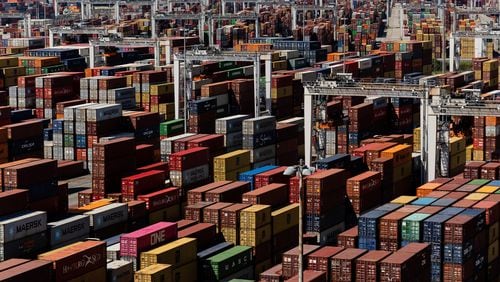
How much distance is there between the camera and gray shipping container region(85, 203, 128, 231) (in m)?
53.0

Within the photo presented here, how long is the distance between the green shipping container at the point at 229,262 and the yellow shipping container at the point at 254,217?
117 centimetres

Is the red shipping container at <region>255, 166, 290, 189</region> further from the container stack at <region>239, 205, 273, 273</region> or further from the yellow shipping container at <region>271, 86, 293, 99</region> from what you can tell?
the yellow shipping container at <region>271, 86, 293, 99</region>

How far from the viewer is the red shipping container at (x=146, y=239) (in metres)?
47.2

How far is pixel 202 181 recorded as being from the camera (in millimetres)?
63688

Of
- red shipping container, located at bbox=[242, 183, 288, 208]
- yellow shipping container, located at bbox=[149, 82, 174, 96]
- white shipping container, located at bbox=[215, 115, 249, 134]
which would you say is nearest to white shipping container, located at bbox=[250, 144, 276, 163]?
white shipping container, located at bbox=[215, 115, 249, 134]

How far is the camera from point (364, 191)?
190 ft

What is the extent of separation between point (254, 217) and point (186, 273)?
5.21m

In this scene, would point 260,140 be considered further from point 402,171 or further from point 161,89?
point 161,89

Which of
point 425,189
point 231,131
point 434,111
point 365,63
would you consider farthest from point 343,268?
point 365,63

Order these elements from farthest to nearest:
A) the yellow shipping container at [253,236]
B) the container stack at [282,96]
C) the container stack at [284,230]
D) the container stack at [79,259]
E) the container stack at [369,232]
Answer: the container stack at [282,96]
the container stack at [284,230]
the yellow shipping container at [253,236]
the container stack at [369,232]
the container stack at [79,259]

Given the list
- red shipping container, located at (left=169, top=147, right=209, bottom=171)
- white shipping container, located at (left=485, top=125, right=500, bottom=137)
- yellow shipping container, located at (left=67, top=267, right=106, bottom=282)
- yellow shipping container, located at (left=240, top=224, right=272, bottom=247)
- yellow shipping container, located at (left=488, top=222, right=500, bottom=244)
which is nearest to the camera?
yellow shipping container, located at (left=67, top=267, right=106, bottom=282)

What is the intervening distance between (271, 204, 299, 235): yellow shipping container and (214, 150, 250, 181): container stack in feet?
27.0

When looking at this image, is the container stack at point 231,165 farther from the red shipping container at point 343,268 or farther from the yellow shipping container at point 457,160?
the red shipping container at point 343,268

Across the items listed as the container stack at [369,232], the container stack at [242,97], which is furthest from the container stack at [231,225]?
the container stack at [242,97]
